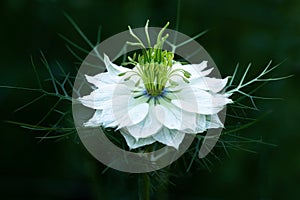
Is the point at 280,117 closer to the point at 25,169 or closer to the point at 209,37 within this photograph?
the point at 209,37

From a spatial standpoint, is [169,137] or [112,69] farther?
[112,69]

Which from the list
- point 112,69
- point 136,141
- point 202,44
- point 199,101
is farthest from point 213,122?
point 202,44

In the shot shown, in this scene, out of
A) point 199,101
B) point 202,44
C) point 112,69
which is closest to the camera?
point 199,101

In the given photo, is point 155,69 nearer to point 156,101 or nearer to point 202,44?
point 156,101

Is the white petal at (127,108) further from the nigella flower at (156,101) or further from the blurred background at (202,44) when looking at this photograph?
the blurred background at (202,44)

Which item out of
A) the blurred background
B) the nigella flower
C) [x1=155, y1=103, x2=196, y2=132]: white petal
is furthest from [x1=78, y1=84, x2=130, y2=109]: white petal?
the blurred background

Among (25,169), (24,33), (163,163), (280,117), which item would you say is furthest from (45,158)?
(163,163)

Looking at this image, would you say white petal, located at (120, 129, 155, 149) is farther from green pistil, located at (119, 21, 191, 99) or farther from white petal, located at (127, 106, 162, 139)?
green pistil, located at (119, 21, 191, 99)
